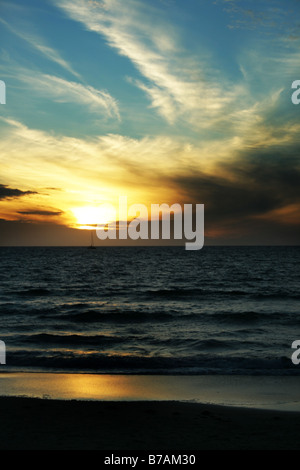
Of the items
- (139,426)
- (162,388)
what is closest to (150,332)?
(162,388)

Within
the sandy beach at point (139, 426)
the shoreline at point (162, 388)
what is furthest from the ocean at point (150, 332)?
the sandy beach at point (139, 426)

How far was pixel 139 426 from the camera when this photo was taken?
7.60m

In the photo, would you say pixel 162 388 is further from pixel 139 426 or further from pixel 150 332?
pixel 150 332

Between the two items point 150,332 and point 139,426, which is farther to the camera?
point 150,332

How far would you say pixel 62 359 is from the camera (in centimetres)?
1398

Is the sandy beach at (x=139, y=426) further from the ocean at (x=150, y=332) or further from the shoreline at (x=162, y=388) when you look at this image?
the ocean at (x=150, y=332)

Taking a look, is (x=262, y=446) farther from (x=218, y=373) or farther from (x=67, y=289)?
(x=67, y=289)

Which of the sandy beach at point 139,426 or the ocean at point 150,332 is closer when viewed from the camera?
the sandy beach at point 139,426

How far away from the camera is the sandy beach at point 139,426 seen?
6.73m

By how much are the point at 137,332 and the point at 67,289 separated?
70.0ft

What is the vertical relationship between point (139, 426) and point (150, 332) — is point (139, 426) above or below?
above

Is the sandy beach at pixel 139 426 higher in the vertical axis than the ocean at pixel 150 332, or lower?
higher

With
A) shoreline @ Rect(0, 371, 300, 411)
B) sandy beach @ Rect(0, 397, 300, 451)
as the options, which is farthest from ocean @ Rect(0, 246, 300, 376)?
sandy beach @ Rect(0, 397, 300, 451)

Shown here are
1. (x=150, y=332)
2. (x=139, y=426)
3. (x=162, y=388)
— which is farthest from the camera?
(x=150, y=332)
